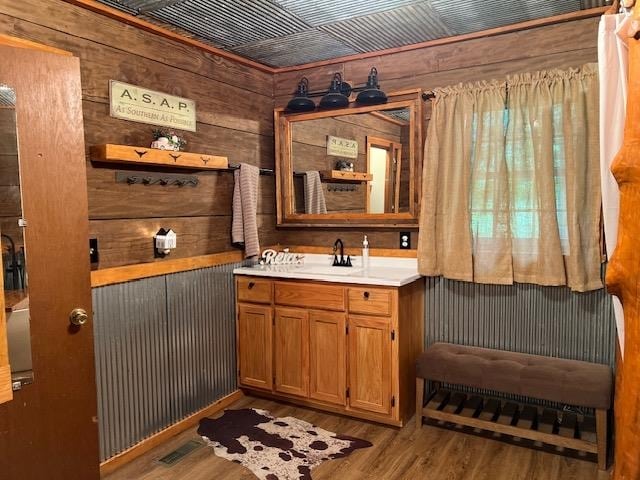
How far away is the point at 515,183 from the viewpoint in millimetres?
2857

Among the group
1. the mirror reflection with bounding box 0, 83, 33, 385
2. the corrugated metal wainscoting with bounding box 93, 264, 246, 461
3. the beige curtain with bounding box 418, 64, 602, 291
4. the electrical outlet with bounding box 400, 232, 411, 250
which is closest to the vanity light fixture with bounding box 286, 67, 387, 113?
the beige curtain with bounding box 418, 64, 602, 291

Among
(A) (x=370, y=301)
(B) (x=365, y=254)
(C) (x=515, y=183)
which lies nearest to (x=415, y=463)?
(A) (x=370, y=301)

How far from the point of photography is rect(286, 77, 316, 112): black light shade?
11.3 ft

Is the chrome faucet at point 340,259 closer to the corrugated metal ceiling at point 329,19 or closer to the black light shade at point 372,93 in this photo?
the black light shade at point 372,93

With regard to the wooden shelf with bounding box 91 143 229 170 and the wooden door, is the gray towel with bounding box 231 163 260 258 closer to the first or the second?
the wooden shelf with bounding box 91 143 229 170

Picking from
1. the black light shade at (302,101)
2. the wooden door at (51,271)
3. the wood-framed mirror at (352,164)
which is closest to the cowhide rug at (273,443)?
the wooden door at (51,271)

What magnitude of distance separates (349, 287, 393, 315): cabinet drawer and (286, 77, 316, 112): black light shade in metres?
1.35

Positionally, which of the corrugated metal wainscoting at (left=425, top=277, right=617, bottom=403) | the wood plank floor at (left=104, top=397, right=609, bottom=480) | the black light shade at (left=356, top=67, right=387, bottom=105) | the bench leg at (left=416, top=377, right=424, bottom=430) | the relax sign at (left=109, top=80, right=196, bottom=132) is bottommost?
the wood plank floor at (left=104, top=397, right=609, bottom=480)

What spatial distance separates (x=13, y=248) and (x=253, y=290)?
1.68 m

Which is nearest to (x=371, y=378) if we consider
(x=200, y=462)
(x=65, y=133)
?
(x=200, y=462)

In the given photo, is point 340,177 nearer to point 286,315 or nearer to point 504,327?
point 286,315

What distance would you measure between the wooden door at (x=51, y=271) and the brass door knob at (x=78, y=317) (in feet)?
0.05

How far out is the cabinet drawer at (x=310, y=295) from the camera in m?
2.98

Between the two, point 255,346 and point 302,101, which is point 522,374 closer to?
point 255,346
